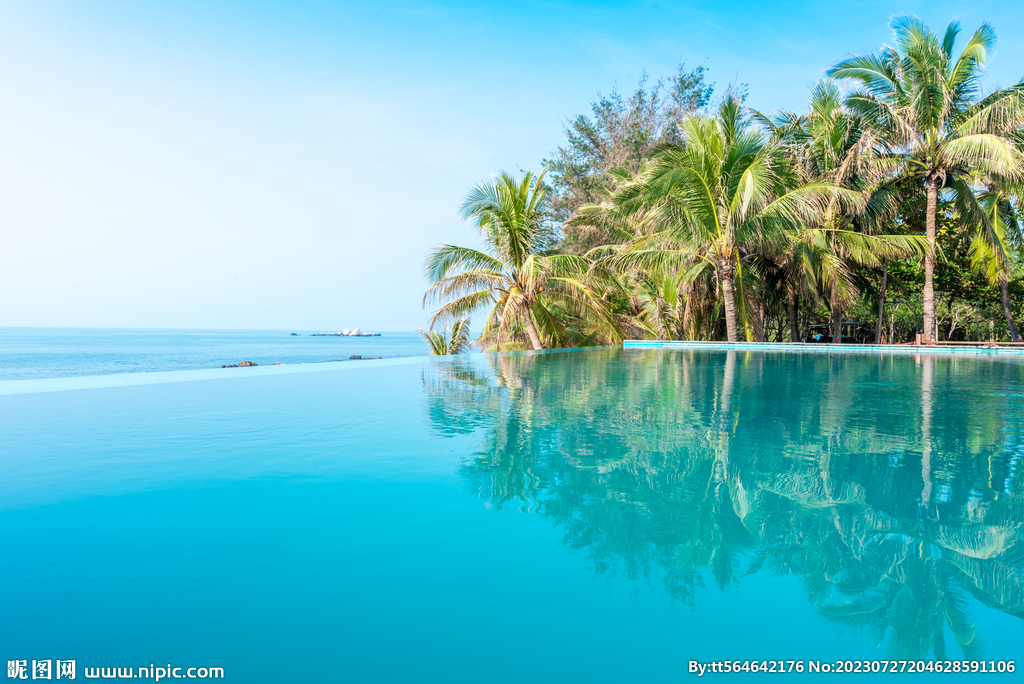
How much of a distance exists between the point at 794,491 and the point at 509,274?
37.3 ft

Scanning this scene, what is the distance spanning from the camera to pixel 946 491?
2.04 meters

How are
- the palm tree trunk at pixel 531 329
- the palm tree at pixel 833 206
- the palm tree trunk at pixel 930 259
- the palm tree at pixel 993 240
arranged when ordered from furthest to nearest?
1. the palm tree at pixel 993 240
2. the palm tree trunk at pixel 531 329
3. the palm tree at pixel 833 206
4. the palm tree trunk at pixel 930 259

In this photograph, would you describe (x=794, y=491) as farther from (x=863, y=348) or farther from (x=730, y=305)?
(x=863, y=348)

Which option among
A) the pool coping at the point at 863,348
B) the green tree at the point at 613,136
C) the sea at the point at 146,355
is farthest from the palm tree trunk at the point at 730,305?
the sea at the point at 146,355

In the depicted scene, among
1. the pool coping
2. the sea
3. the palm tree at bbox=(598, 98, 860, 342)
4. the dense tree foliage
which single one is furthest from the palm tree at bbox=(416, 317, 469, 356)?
the pool coping

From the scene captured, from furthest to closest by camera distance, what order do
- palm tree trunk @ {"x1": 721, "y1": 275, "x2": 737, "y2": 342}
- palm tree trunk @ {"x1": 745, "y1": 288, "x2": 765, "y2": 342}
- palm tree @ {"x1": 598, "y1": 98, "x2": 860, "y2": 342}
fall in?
palm tree trunk @ {"x1": 745, "y1": 288, "x2": 765, "y2": 342}, palm tree trunk @ {"x1": 721, "y1": 275, "x2": 737, "y2": 342}, palm tree @ {"x1": 598, "y1": 98, "x2": 860, "y2": 342}

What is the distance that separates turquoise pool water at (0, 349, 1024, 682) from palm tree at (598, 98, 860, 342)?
9030mm

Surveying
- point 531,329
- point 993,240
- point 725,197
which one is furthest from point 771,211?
point 993,240

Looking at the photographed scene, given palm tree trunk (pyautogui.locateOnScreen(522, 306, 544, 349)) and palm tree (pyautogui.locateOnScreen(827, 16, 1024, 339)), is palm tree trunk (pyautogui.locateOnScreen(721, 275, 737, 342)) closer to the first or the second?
palm tree trunk (pyautogui.locateOnScreen(522, 306, 544, 349))

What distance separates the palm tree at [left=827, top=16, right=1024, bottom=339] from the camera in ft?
38.7

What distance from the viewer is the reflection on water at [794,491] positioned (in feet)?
4.37

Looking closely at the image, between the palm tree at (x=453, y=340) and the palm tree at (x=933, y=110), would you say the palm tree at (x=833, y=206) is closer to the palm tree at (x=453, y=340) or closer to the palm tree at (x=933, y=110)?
the palm tree at (x=933, y=110)

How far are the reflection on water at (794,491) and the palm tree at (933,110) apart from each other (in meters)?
10.3

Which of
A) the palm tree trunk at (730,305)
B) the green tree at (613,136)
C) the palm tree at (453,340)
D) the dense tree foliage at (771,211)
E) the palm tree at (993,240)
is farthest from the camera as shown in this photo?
the green tree at (613,136)
